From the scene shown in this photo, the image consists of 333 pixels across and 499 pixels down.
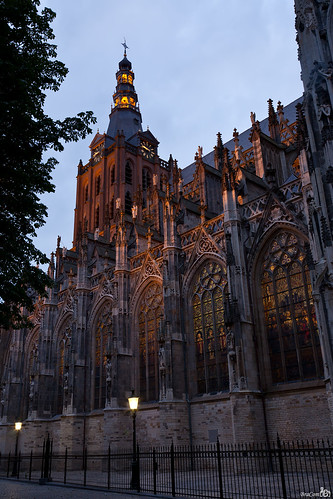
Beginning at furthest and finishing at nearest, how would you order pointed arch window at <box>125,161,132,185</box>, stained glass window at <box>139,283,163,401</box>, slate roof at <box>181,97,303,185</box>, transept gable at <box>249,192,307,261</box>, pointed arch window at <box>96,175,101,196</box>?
pointed arch window at <box>96,175,101,196</box>, pointed arch window at <box>125,161,132,185</box>, slate roof at <box>181,97,303,185</box>, stained glass window at <box>139,283,163,401</box>, transept gable at <box>249,192,307,261</box>

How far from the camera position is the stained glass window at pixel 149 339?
82.7 feet

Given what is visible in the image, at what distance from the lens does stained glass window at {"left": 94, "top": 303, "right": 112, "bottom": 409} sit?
2828 centimetres

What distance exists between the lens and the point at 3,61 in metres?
10.4

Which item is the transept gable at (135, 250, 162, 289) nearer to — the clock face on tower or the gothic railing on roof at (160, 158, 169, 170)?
the clock face on tower

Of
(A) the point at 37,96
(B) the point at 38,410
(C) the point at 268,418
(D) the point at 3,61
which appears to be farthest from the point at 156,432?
(D) the point at 3,61

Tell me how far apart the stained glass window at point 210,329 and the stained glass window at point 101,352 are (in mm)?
6860

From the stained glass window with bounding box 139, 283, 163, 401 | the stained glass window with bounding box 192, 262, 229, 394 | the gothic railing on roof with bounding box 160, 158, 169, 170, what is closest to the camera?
the stained glass window with bounding box 192, 262, 229, 394

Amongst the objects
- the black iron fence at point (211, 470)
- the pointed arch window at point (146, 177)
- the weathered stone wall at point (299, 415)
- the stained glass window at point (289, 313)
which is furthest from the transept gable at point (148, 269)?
the pointed arch window at point (146, 177)

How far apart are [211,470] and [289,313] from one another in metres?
7.91

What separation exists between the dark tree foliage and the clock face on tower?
48758 millimetres

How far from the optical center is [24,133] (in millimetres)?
11562

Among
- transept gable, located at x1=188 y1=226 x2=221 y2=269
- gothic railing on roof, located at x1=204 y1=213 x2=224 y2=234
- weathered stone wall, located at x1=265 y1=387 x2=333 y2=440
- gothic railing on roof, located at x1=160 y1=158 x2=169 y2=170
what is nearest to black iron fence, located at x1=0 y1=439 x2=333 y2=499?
weathered stone wall, located at x1=265 y1=387 x2=333 y2=440

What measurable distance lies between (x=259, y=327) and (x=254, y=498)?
10.4m

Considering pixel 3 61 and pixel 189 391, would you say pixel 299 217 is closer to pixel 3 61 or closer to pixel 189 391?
pixel 189 391
